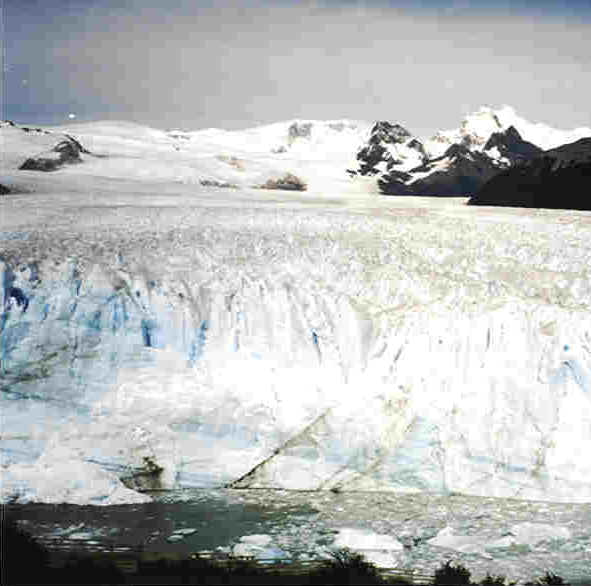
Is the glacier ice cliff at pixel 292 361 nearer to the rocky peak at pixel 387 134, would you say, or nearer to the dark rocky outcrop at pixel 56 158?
the dark rocky outcrop at pixel 56 158

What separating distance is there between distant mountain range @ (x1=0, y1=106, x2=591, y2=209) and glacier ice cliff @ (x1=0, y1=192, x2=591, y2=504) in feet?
60.5

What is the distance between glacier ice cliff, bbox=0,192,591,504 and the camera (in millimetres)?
13898

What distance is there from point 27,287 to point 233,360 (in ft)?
12.9

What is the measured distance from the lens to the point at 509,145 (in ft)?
293

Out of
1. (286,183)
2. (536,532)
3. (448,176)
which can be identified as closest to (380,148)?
(448,176)

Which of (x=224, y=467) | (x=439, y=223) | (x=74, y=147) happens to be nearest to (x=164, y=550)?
(x=224, y=467)

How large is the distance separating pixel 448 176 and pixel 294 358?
69.1 meters

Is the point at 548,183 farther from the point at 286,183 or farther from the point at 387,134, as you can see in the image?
the point at 387,134

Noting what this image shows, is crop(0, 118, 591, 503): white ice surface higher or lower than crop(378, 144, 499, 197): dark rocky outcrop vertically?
lower

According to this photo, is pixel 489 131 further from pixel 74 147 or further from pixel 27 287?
pixel 27 287

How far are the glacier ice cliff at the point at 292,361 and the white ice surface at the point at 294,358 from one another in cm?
3

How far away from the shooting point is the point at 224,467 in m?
14.0

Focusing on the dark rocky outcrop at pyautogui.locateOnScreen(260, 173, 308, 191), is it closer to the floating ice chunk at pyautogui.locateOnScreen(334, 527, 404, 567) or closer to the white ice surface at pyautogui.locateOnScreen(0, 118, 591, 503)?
the white ice surface at pyautogui.locateOnScreen(0, 118, 591, 503)

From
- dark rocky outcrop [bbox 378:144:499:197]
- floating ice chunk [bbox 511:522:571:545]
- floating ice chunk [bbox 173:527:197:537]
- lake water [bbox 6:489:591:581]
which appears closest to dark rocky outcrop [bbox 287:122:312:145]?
dark rocky outcrop [bbox 378:144:499:197]
